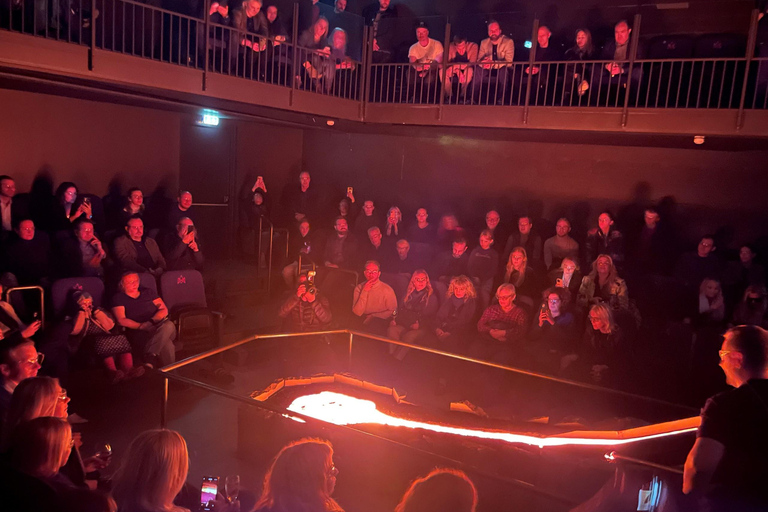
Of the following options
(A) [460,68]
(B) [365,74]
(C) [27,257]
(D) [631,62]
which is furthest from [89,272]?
(D) [631,62]

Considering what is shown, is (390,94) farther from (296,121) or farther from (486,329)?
(486,329)

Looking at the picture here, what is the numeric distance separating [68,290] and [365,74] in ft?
18.8

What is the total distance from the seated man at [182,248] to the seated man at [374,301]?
2.32 m

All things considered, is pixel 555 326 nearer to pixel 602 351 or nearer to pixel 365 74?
pixel 602 351

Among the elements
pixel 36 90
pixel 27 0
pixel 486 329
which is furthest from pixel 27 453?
pixel 36 90

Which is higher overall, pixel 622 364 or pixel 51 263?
pixel 51 263

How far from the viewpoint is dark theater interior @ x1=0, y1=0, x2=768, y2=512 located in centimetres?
331

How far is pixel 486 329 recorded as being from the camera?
23.2 ft

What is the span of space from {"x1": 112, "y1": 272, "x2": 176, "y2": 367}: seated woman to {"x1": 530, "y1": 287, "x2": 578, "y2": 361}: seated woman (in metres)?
4.15

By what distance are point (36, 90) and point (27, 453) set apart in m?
7.57

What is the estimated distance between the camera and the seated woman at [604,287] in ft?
23.8

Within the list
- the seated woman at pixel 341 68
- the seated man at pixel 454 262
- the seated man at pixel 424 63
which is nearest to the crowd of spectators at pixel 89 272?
the seated woman at pixel 341 68

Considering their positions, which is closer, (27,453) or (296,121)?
(27,453)

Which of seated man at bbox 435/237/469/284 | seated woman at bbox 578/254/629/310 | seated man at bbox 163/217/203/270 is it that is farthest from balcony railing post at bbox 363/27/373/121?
seated woman at bbox 578/254/629/310
